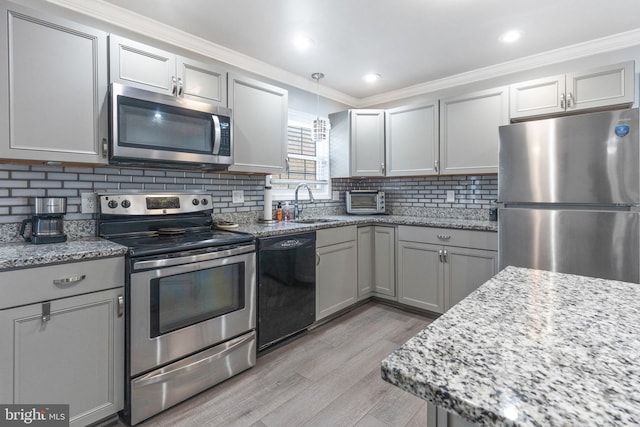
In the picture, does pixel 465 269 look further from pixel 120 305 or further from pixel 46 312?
pixel 46 312

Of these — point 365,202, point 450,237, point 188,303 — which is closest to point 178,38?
point 188,303

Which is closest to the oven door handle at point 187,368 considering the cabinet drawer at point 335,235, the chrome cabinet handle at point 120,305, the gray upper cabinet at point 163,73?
the chrome cabinet handle at point 120,305

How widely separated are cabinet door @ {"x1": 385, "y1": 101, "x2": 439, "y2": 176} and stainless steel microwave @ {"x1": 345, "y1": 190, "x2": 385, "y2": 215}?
348mm

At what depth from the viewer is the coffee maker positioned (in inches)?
69.5

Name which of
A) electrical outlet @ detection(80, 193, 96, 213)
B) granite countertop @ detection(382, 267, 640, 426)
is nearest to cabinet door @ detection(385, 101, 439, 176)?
granite countertop @ detection(382, 267, 640, 426)

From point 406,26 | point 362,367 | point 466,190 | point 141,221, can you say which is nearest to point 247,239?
point 141,221

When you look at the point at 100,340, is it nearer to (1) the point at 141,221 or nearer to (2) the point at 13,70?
(1) the point at 141,221

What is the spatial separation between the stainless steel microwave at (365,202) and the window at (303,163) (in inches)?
10.9

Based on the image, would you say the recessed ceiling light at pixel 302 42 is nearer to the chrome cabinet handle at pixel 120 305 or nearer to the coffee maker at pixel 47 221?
the coffee maker at pixel 47 221

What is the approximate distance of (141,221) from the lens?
2184mm

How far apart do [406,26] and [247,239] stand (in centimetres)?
192

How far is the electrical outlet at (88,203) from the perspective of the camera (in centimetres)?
202

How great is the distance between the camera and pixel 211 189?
8.83 feet

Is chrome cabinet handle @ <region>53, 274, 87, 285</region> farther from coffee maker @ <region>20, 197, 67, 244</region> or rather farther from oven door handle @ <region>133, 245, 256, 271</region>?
coffee maker @ <region>20, 197, 67, 244</region>
